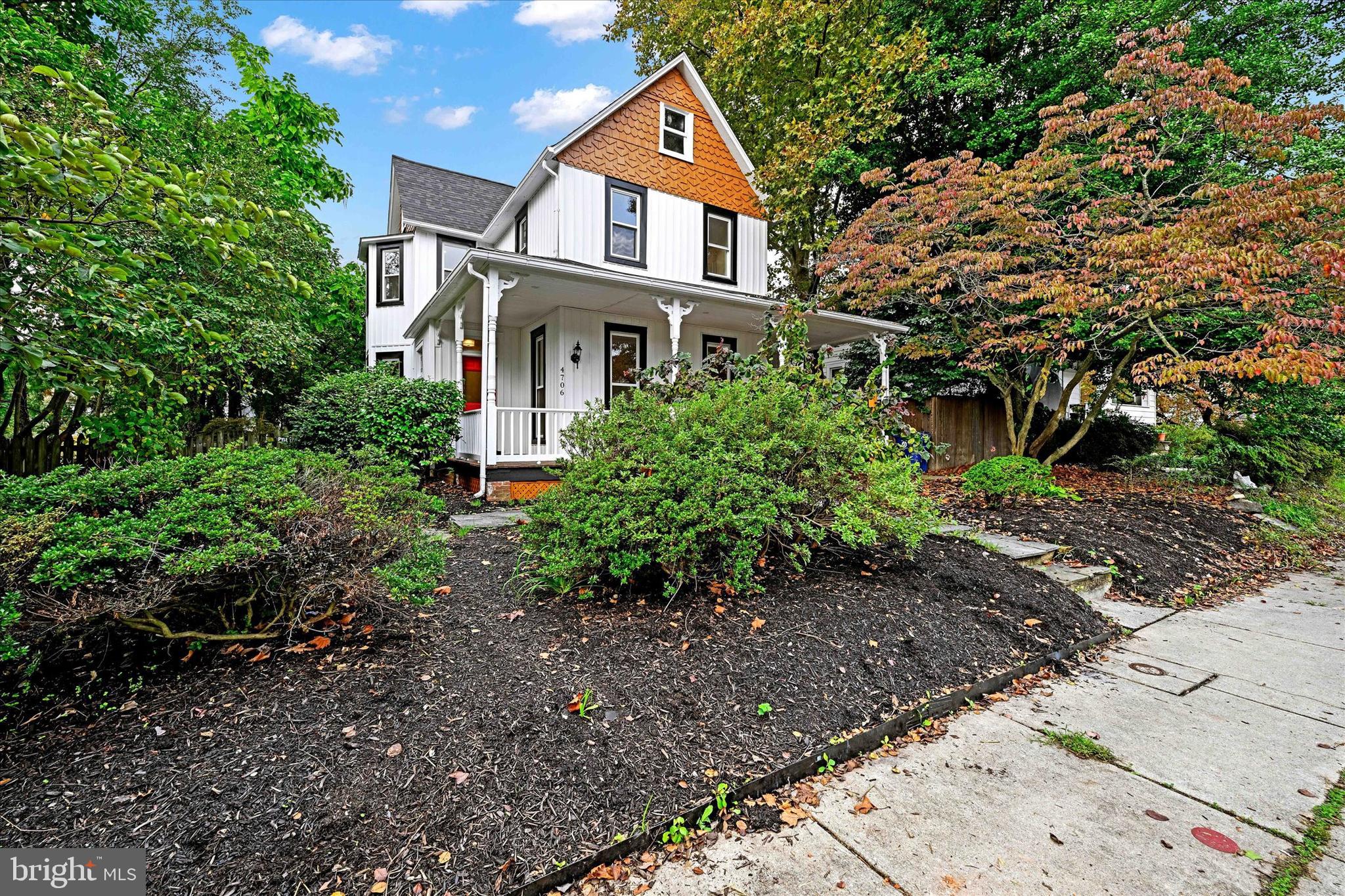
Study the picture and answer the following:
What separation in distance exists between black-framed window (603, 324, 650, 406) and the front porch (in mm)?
17

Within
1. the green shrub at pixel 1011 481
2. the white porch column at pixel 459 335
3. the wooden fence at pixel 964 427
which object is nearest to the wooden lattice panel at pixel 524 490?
the white porch column at pixel 459 335

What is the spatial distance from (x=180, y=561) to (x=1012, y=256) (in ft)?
33.0

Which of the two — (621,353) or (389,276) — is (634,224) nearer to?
(621,353)

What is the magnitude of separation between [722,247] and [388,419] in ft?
23.5

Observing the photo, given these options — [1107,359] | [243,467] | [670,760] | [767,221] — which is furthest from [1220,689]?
[767,221]

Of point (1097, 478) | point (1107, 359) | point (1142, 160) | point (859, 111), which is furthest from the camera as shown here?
point (859, 111)

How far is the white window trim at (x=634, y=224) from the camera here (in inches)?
385

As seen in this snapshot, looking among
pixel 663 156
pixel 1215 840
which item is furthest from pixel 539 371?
pixel 1215 840

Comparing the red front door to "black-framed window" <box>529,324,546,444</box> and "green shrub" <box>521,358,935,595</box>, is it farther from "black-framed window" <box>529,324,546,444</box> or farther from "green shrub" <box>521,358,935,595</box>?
"green shrub" <box>521,358,935,595</box>

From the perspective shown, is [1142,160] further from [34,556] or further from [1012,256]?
[34,556]

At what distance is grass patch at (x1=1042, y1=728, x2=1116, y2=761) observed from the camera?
2438 millimetres

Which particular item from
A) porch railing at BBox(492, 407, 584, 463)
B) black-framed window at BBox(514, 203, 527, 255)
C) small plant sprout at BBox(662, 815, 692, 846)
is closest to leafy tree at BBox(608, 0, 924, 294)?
black-framed window at BBox(514, 203, 527, 255)

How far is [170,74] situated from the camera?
9.54m

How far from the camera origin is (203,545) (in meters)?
2.34
